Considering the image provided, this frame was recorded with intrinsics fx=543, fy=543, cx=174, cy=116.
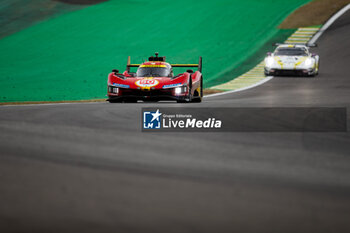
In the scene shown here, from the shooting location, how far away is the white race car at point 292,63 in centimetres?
2442

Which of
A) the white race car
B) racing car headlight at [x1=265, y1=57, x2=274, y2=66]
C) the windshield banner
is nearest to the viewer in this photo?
the windshield banner

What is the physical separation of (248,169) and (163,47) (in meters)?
28.2

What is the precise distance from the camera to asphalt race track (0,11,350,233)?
3.72 m

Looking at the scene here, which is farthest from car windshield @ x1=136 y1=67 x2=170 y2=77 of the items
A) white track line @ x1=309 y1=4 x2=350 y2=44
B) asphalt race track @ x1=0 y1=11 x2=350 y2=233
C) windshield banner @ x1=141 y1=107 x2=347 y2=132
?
white track line @ x1=309 y1=4 x2=350 y2=44

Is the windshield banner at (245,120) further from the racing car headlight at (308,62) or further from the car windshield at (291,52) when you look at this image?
the car windshield at (291,52)

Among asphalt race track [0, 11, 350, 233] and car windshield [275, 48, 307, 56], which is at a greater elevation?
car windshield [275, 48, 307, 56]

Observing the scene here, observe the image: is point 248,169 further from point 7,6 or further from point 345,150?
point 7,6

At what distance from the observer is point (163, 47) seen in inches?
1305

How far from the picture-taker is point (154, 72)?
15.2 metres

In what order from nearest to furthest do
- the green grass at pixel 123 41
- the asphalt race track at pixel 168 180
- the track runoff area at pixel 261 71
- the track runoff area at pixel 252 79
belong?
the asphalt race track at pixel 168 180
the track runoff area at pixel 252 79
the track runoff area at pixel 261 71
the green grass at pixel 123 41

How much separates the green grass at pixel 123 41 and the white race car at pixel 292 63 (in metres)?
2.93

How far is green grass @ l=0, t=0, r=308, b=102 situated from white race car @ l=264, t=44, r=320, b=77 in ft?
9.60

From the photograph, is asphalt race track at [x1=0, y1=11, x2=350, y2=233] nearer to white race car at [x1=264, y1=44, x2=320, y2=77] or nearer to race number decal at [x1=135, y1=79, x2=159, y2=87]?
race number decal at [x1=135, y1=79, x2=159, y2=87]

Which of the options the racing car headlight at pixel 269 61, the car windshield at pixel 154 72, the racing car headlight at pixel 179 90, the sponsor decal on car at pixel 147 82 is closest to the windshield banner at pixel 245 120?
the racing car headlight at pixel 179 90
